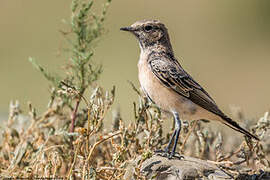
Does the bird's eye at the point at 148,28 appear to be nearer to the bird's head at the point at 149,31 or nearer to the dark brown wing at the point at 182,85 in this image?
the bird's head at the point at 149,31

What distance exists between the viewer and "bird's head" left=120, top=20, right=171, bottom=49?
20.5ft

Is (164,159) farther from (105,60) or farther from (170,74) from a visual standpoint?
(105,60)

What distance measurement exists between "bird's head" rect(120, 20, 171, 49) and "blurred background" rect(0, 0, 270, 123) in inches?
263

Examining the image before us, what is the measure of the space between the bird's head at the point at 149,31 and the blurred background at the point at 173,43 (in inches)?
263

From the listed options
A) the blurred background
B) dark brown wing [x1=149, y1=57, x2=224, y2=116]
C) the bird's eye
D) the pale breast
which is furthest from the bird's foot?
the blurred background

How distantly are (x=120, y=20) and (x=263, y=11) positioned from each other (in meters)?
4.84

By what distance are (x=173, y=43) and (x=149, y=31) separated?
37.0 feet

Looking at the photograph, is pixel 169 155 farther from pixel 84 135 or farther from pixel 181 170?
pixel 84 135

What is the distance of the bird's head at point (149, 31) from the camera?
625 cm

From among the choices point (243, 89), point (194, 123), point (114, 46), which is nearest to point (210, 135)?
point (194, 123)

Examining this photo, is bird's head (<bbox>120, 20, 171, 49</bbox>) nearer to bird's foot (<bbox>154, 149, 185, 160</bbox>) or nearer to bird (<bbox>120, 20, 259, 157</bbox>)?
bird (<bbox>120, 20, 259, 157</bbox>)

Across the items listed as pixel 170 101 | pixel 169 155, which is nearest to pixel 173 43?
pixel 170 101

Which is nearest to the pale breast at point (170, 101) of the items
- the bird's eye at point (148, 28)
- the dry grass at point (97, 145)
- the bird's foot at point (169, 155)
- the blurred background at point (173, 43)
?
the dry grass at point (97, 145)

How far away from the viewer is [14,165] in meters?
4.74
